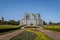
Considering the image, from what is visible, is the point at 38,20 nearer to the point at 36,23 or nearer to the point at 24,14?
the point at 36,23

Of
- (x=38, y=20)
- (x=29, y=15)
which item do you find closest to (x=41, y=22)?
(x=38, y=20)

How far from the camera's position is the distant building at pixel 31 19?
84.1 meters

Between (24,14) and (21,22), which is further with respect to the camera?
(24,14)

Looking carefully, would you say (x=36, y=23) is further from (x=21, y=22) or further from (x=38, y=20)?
(x=21, y=22)

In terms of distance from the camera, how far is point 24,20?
84.9 meters

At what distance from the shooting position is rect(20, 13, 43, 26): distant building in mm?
84119

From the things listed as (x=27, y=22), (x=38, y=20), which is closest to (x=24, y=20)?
(x=27, y=22)

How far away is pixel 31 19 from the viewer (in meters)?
86.4

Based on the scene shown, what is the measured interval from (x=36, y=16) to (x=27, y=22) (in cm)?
785

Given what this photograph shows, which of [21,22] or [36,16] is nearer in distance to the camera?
[21,22]

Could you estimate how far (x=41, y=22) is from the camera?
278 ft

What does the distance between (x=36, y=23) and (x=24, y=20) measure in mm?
7090

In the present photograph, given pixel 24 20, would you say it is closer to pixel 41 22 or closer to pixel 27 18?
pixel 27 18

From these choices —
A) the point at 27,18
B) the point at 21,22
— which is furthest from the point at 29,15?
the point at 21,22
